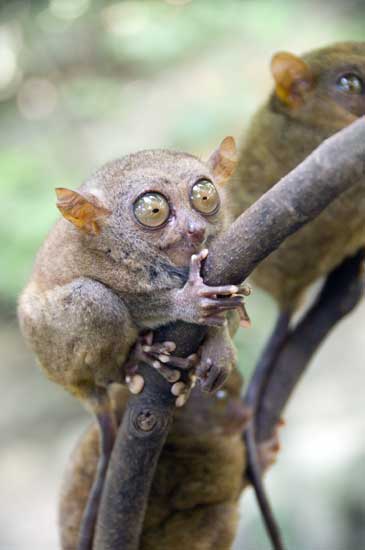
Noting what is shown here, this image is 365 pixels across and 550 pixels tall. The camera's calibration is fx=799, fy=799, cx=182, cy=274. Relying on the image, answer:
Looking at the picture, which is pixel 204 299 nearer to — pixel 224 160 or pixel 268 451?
pixel 224 160

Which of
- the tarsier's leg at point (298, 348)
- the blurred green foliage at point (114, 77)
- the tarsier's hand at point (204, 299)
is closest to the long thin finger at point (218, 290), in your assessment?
the tarsier's hand at point (204, 299)

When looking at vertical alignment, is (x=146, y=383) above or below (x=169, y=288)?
below

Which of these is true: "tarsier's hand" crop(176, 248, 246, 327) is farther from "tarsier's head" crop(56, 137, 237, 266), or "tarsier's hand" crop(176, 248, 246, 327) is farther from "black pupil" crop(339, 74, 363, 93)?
"black pupil" crop(339, 74, 363, 93)

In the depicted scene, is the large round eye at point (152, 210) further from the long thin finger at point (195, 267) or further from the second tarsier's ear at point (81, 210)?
the long thin finger at point (195, 267)

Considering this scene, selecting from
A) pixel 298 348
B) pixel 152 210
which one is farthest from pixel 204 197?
pixel 298 348

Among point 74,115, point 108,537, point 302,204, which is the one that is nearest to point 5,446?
point 74,115

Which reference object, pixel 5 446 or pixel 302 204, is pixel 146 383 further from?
pixel 5 446
